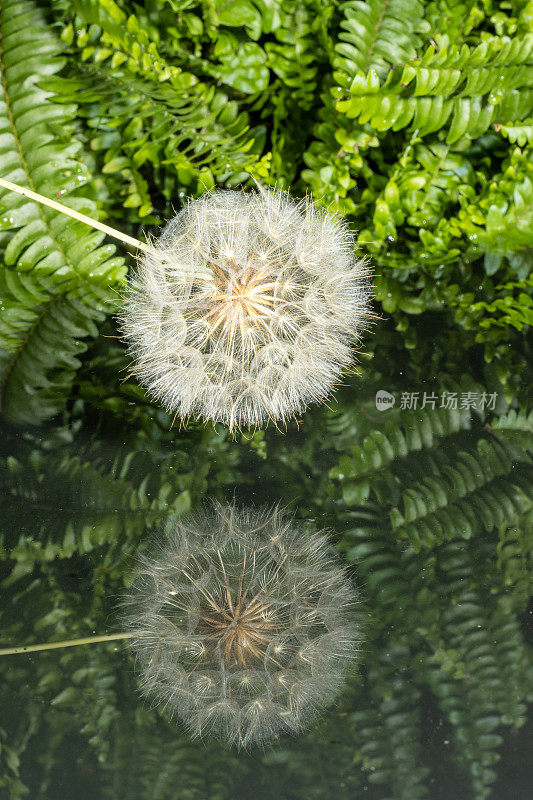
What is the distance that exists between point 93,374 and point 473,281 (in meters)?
0.75

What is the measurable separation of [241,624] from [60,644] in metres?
0.22

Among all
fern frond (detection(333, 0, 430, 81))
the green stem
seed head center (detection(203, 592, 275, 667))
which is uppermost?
fern frond (detection(333, 0, 430, 81))

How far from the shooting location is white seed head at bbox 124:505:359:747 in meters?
0.80

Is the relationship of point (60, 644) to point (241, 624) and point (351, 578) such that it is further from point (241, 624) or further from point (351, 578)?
point (351, 578)

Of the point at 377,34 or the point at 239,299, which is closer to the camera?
the point at 239,299

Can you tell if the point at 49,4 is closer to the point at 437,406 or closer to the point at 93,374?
the point at 93,374

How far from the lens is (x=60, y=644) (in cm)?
85

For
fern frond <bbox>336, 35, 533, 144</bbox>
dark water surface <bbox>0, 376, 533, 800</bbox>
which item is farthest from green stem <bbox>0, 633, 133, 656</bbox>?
fern frond <bbox>336, 35, 533, 144</bbox>

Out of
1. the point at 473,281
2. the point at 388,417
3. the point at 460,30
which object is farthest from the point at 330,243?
the point at 460,30

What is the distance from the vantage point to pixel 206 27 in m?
1.31

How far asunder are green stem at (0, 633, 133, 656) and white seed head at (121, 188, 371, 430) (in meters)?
0.35

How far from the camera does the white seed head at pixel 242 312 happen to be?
1.06 m

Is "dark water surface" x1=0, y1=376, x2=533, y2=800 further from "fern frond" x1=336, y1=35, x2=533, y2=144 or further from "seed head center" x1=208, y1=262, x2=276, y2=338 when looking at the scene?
"fern frond" x1=336, y1=35, x2=533, y2=144

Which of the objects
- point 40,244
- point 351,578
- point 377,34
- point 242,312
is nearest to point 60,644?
point 351,578
